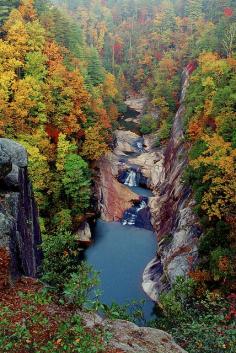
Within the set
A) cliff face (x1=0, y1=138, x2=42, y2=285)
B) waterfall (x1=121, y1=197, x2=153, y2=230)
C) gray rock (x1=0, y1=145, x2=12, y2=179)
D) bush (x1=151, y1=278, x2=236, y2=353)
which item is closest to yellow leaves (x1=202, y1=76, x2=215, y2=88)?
waterfall (x1=121, y1=197, x2=153, y2=230)

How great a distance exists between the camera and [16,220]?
1691cm

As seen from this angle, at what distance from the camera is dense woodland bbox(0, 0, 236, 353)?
13.5 meters

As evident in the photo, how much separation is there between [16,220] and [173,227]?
21.5m

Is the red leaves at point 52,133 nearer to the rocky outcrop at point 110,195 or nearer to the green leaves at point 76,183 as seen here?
the green leaves at point 76,183

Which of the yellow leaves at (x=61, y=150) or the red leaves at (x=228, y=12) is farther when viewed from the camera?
the red leaves at (x=228, y=12)

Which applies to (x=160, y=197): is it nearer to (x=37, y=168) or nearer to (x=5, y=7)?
(x=37, y=168)

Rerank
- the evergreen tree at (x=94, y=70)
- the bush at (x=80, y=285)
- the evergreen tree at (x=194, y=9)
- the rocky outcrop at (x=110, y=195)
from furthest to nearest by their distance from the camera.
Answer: the evergreen tree at (x=194, y=9) → the evergreen tree at (x=94, y=70) → the rocky outcrop at (x=110, y=195) → the bush at (x=80, y=285)

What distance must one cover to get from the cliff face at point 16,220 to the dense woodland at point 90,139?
5.74ft

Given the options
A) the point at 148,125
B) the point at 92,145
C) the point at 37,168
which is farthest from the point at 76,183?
the point at 148,125

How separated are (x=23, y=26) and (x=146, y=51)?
2380 inches

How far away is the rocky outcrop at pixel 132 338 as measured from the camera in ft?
39.0

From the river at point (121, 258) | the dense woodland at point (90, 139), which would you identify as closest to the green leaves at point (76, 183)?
the dense woodland at point (90, 139)

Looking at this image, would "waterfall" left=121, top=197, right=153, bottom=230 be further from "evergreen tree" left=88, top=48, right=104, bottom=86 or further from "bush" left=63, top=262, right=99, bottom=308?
"bush" left=63, top=262, right=99, bottom=308

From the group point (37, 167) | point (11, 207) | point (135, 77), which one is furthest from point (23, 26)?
point (135, 77)
